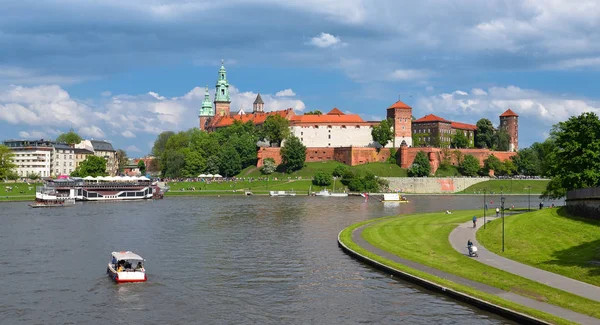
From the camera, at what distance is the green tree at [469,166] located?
6383 inches

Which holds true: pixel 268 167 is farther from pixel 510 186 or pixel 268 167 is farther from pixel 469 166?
pixel 510 186

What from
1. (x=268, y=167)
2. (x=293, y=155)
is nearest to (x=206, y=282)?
(x=293, y=155)

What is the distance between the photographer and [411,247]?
4638 cm

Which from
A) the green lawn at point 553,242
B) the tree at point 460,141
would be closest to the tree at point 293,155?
the tree at point 460,141

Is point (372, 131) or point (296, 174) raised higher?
point (372, 131)

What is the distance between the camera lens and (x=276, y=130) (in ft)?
563

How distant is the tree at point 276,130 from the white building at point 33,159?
60.4 metres

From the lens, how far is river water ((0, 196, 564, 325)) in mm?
30328

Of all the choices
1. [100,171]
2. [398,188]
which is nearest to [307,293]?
[398,188]

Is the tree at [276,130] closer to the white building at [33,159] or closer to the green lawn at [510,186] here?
the green lawn at [510,186]

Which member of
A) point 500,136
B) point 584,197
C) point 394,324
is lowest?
point 394,324

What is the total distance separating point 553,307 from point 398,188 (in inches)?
4872

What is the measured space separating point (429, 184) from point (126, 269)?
121 meters

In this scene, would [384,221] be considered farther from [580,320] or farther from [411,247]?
[580,320]
